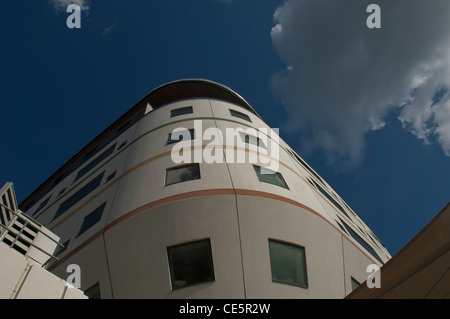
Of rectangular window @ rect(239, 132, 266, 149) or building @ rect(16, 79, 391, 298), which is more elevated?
rectangular window @ rect(239, 132, 266, 149)

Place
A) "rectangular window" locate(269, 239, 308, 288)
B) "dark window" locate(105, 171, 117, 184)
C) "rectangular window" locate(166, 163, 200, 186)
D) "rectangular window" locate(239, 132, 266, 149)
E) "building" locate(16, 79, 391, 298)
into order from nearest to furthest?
"building" locate(16, 79, 391, 298)
"rectangular window" locate(269, 239, 308, 288)
"rectangular window" locate(166, 163, 200, 186)
"dark window" locate(105, 171, 117, 184)
"rectangular window" locate(239, 132, 266, 149)

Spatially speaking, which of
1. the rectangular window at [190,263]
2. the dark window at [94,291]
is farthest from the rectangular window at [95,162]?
the rectangular window at [190,263]

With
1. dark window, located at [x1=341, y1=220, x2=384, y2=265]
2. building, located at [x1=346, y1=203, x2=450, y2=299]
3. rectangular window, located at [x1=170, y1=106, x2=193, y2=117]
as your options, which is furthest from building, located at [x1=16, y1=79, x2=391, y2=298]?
building, located at [x1=346, y1=203, x2=450, y2=299]

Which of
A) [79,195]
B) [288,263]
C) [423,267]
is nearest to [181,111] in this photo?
[79,195]

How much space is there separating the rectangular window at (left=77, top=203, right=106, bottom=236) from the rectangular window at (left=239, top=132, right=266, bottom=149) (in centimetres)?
645

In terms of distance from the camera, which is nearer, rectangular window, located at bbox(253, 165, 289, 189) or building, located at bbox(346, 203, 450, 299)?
building, located at bbox(346, 203, 450, 299)

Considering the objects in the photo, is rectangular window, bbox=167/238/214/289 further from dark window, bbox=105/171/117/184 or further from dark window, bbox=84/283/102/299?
dark window, bbox=105/171/117/184

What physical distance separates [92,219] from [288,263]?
7.67 metres

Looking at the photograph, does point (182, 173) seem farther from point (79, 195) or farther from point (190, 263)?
point (79, 195)

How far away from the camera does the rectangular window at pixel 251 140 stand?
16.7 meters

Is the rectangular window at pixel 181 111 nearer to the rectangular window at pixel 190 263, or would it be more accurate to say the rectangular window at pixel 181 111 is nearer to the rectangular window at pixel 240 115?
the rectangular window at pixel 240 115

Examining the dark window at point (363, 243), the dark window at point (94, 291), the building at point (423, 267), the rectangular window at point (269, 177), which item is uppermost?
the rectangular window at point (269, 177)

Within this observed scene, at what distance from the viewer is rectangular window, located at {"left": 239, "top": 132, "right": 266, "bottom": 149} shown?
54.8 ft

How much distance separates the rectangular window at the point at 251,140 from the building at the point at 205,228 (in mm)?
89
